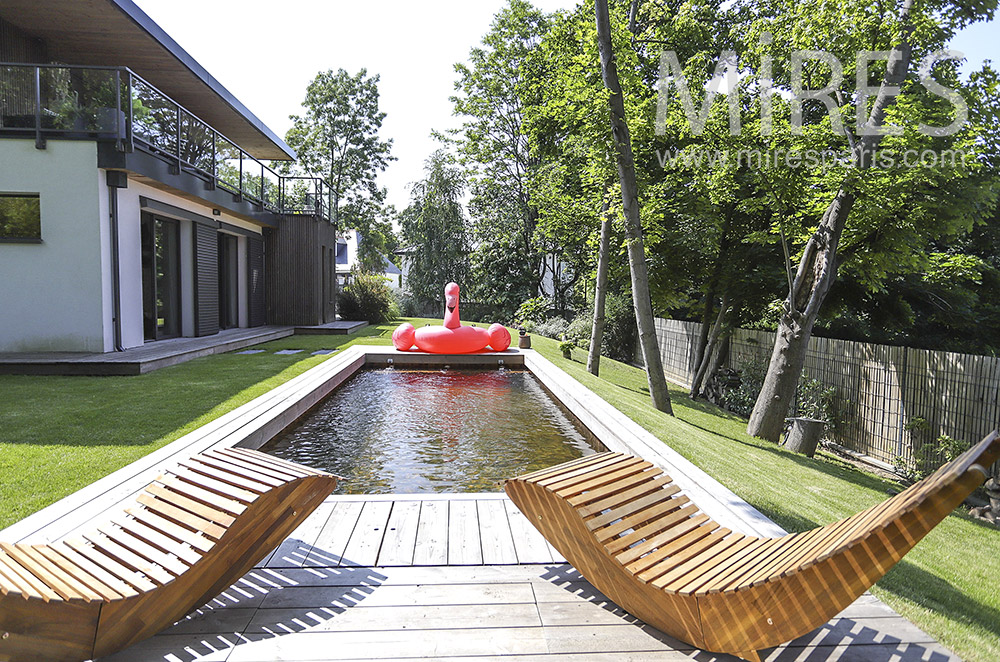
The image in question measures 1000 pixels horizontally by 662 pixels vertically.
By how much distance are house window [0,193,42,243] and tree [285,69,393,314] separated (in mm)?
25405

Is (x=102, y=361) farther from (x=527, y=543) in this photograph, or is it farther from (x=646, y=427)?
(x=527, y=543)

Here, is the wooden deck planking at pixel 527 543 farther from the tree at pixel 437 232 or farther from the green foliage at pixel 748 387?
the tree at pixel 437 232

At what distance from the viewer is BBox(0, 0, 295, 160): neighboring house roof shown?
10.5m

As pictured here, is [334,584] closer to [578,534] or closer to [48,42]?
[578,534]

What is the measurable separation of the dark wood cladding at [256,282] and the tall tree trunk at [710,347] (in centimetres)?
1260

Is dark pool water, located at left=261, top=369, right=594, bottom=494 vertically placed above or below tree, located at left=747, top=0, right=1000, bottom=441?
below

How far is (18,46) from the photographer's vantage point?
1148 centimetres

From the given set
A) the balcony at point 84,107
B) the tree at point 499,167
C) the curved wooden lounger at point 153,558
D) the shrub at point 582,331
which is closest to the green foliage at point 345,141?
the tree at point 499,167

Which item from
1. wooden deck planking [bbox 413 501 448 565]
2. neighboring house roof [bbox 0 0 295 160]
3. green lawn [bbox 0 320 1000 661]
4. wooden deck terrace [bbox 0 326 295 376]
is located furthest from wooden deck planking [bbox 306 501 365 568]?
neighboring house roof [bbox 0 0 295 160]

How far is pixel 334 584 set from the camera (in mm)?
2955

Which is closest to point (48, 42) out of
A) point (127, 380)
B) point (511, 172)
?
point (127, 380)

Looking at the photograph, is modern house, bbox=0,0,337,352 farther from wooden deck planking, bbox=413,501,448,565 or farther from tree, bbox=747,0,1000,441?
tree, bbox=747,0,1000,441

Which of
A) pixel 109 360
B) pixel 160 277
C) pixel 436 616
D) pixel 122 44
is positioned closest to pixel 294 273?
pixel 160 277

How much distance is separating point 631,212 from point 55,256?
30.1ft
